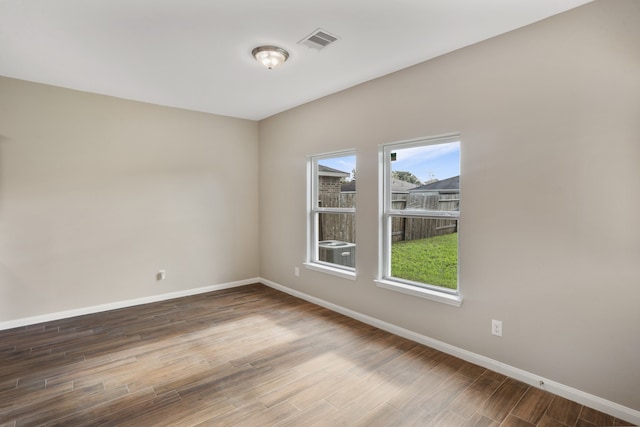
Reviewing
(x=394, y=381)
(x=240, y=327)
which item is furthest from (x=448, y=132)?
(x=240, y=327)

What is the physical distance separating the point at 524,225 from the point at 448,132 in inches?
39.6

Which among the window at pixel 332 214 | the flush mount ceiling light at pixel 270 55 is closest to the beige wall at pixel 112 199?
the window at pixel 332 214

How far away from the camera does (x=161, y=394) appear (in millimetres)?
2293

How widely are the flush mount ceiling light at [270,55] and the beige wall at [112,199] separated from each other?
2235mm

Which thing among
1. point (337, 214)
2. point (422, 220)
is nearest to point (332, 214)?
point (337, 214)

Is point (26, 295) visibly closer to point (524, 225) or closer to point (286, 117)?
point (286, 117)

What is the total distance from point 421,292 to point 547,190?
1.36m

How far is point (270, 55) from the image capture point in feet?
9.17

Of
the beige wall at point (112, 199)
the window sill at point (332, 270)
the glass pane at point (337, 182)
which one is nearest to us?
the beige wall at point (112, 199)

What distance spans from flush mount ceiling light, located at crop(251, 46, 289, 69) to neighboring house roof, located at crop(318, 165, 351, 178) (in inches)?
63.6

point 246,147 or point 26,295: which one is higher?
point 246,147

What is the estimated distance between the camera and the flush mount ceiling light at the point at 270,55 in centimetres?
273

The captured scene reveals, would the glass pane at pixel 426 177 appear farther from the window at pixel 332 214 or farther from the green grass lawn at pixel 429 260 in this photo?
the window at pixel 332 214

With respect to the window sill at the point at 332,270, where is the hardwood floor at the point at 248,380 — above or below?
below
